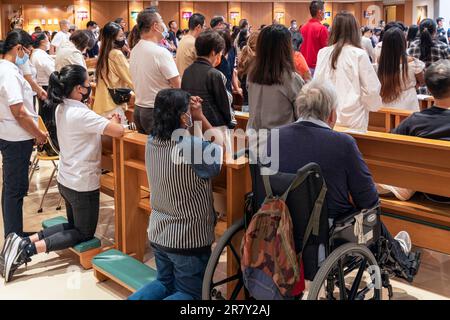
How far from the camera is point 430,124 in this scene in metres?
3.34

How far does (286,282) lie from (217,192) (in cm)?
93

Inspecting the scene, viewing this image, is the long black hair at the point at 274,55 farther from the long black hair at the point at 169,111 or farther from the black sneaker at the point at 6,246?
the black sneaker at the point at 6,246

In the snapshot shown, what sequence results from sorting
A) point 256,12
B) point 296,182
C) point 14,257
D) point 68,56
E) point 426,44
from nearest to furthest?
point 296,182 < point 14,257 < point 68,56 < point 426,44 < point 256,12

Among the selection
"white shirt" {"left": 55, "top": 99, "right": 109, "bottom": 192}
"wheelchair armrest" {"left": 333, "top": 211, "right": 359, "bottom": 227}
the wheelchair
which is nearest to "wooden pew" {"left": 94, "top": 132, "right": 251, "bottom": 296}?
"white shirt" {"left": 55, "top": 99, "right": 109, "bottom": 192}

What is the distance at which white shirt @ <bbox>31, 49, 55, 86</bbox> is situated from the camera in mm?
7633

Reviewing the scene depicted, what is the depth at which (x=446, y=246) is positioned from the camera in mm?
3188

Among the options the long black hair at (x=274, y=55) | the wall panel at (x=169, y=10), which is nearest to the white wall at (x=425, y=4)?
the wall panel at (x=169, y=10)

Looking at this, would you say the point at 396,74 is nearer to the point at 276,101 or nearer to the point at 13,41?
the point at 276,101

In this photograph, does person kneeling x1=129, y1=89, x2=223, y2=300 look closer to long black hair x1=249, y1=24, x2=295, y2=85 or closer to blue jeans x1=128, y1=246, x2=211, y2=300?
blue jeans x1=128, y1=246, x2=211, y2=300

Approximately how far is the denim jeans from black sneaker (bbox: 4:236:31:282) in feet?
1.38

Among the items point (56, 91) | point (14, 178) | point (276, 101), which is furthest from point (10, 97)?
point (276, 101)

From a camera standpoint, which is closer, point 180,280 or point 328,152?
point 328,152

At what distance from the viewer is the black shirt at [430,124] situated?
330 cm

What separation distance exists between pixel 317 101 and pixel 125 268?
5.36ft
